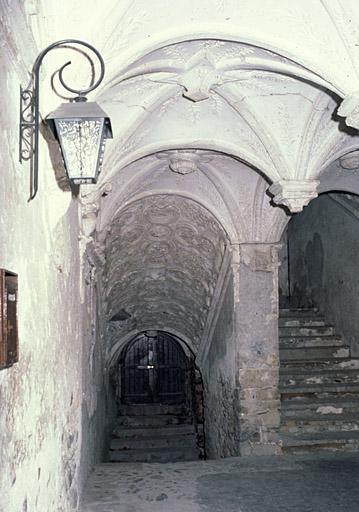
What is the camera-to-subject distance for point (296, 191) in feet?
20.6

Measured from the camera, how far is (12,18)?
2.28m

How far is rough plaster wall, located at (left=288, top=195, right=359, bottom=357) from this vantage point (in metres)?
10.0

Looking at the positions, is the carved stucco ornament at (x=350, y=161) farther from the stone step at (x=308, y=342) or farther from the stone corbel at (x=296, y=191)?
the stone step at (x=308, y=342)

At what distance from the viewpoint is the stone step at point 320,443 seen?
775cm

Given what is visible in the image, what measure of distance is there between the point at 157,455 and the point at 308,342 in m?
4.46

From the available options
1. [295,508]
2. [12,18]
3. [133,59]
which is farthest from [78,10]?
[295,508]

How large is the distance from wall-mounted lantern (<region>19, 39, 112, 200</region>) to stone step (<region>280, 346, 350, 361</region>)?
8067mm

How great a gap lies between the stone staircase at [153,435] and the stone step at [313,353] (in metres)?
3.81

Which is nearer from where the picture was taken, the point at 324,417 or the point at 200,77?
the point at 200,77

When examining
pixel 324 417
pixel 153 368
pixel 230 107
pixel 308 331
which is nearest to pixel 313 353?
pixel 308 331

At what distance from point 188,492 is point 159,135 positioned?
3902 millimetres

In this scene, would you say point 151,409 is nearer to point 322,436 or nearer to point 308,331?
point 308,331

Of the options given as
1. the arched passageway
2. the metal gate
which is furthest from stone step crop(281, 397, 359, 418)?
the metal gate

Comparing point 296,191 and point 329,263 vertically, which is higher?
point 296,191
